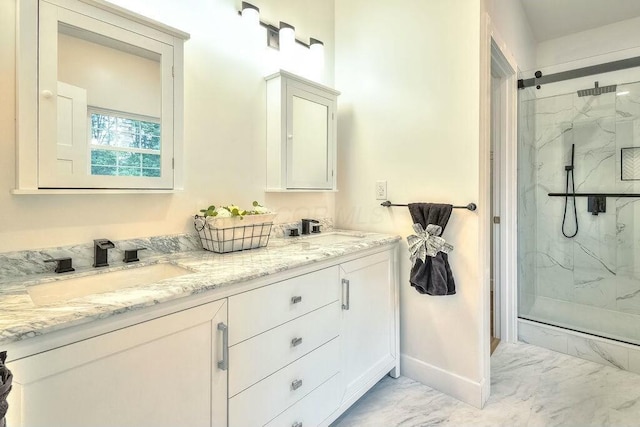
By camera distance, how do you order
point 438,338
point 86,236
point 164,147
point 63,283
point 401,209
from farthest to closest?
point 401,209
point 438,338
point 164,147
point 86,236
point 63,283

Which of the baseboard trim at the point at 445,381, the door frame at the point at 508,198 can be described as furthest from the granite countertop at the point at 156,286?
the door frame at the point at 508,198

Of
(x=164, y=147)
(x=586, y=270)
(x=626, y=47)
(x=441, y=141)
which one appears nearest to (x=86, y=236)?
(x=164, y=147)

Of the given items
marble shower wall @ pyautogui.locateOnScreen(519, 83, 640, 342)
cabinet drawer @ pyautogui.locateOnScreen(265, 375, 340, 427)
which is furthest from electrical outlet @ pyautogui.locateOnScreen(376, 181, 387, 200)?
marble shower wall @ pyautogui.locateOnScreen(519, 83, 640, 342)

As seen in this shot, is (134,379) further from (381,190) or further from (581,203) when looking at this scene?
(581,203)

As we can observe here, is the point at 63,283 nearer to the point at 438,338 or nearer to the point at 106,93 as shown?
the point at 106,93

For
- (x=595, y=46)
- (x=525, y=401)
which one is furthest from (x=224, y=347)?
(x=595, y=46)

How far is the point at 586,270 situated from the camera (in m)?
2.62

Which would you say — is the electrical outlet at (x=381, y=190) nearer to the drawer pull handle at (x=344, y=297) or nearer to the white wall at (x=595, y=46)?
the drawer pull handle at (x=344, y=297)

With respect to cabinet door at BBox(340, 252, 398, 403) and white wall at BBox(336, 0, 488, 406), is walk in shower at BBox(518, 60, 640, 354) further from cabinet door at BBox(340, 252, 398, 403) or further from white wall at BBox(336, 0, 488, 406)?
cabinet door at BBox(340, 252, 398, 403)

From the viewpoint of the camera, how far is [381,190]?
2064 mm

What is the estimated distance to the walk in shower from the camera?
95.3 inches

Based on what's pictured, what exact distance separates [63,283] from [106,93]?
70 centimetres

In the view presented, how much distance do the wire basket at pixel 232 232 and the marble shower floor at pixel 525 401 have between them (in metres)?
1.00

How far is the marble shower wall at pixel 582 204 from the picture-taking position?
2.44m
